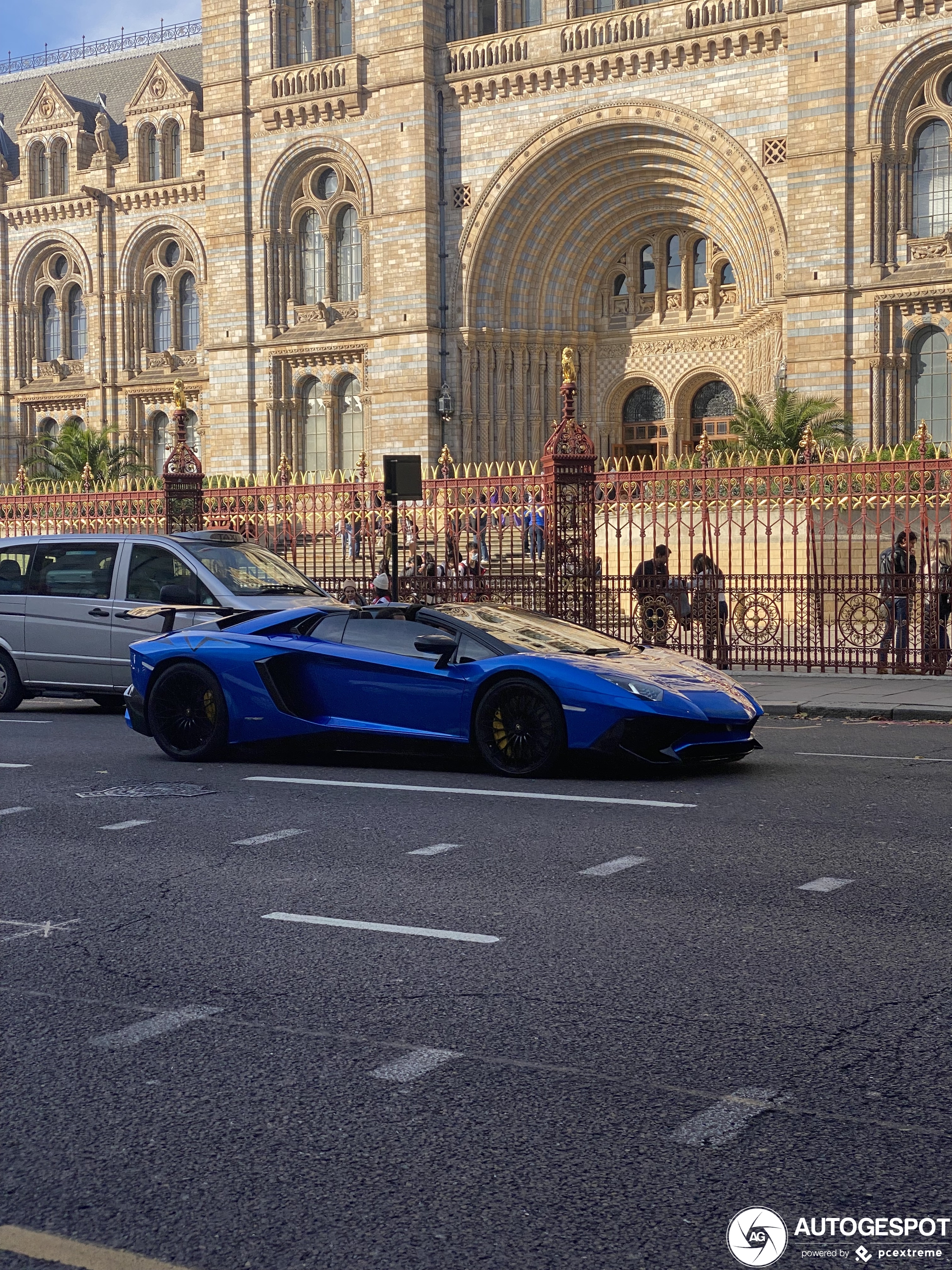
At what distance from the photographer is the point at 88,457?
42.1 m

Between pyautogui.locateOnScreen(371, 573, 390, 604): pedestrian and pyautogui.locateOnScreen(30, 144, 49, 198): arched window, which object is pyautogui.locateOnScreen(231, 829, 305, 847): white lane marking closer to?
pyautogui.locateOnScreen(371, 573, 390, 604): pedestrian

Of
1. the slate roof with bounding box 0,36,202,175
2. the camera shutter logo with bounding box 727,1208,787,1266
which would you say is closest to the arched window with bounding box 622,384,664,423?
the slate roof with bounding box 0,36,202,175

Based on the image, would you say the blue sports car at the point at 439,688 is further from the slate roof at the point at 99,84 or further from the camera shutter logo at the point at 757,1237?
the slate roof at the point at 99,84

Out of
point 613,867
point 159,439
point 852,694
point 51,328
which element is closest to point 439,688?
point 613,867

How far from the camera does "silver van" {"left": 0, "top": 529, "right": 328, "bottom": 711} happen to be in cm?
1420

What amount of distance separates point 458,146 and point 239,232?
6.84 m

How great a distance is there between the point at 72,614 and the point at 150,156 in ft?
117

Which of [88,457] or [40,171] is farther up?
[40,171]

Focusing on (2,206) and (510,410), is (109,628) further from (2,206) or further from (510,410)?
(2,206)

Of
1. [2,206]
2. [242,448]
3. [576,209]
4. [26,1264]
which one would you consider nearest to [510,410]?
[576,209]

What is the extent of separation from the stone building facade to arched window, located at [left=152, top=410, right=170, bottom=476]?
2.26 metres

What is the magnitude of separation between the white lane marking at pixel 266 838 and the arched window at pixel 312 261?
32.4 m

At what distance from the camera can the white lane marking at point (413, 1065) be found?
14.0ft

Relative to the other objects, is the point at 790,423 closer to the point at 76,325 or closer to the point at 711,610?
the point at 711,610
